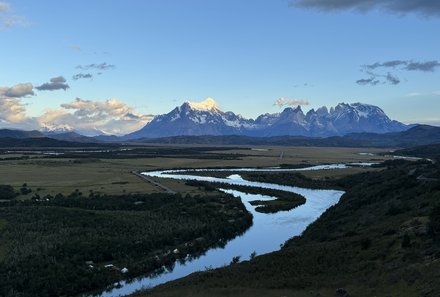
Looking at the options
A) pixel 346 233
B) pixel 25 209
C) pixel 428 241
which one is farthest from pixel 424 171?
pixel 25 209

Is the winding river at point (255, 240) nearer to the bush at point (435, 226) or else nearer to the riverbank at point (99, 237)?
the riverbank at point (99, 237)

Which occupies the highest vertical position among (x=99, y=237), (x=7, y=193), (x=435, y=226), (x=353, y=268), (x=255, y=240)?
(x=435, y=226)

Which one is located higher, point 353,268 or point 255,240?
point 353,268

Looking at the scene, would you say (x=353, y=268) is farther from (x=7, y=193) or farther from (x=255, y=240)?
(x=7, y=193)

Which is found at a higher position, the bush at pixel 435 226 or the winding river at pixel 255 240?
the bush at pixel 435 226

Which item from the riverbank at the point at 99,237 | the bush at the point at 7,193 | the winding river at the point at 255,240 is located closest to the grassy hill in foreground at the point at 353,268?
the winding river at the point at 255,240

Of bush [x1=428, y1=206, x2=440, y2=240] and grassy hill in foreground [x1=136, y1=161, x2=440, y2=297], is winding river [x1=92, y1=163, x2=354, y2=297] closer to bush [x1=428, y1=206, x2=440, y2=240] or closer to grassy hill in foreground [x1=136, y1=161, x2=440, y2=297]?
grassy hill in foreground [x1=136, y1=161, x2=440, y2=297]

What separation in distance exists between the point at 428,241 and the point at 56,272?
3579 cm

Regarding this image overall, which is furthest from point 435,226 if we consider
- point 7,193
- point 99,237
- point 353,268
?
point 7,193

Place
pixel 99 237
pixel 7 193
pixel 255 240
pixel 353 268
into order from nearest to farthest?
pixel 353 268 < pixel 99 237 < pixel 255 240 < pixel 7 193

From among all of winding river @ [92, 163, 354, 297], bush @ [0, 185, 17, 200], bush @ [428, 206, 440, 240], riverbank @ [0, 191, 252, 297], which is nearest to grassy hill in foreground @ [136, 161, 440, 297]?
bush @ [428, 206, 440, 240]

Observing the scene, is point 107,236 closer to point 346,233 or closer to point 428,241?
point 346,233

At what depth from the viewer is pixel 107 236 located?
64188 mm

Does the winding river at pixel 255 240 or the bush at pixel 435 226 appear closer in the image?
the bush at pixel 435 226
